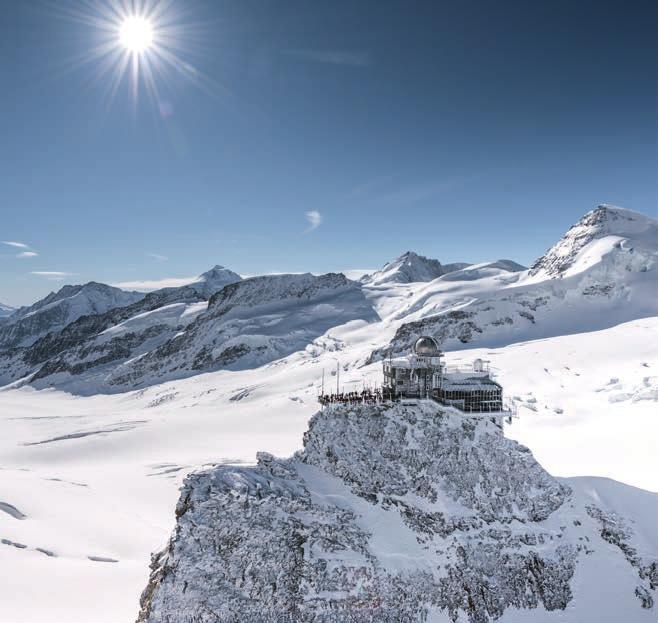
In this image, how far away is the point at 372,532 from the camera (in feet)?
95.3

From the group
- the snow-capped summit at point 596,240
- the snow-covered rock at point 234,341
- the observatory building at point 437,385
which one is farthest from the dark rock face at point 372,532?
the snow-capped summit at point 596,240

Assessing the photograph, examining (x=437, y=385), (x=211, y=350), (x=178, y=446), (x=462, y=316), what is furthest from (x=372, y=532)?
(x=211, y=350)

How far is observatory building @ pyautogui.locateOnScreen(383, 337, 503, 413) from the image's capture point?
37062 mm

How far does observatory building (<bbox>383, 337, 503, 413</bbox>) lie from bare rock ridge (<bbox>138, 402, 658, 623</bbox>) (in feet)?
6.92

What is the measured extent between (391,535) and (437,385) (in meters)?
13.2

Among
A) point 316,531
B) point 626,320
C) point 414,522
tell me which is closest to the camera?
point 316,531

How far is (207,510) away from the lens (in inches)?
974

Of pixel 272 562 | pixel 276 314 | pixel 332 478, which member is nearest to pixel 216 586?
pixel 272 562

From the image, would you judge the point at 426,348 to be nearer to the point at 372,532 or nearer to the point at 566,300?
the point at 372,532

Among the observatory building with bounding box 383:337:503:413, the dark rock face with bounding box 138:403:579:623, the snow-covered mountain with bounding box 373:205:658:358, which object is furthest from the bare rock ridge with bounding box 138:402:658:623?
the snow-covered mountain with bounding box 373:205:658:358

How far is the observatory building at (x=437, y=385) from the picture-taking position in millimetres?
37062

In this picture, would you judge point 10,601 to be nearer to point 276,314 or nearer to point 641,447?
point 641,447

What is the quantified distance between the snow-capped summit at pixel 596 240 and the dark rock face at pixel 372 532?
5645 inches

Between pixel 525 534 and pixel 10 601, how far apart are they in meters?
37.3
